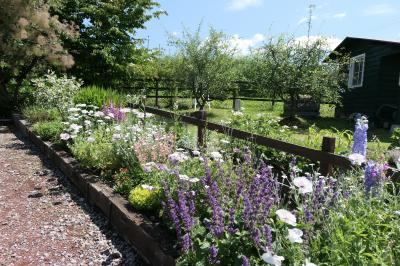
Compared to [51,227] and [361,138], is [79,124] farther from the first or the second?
[361,138]

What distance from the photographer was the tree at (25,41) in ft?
45.2

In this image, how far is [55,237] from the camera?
4.19m

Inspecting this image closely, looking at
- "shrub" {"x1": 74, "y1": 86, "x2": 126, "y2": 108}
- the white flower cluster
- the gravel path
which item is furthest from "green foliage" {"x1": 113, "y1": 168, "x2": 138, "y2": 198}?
"shrub" {"x1": 74, "y1": 86, "x2": 126, "y2": 108}

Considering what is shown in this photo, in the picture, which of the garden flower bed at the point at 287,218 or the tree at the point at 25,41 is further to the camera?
the tree at the point at 25,41

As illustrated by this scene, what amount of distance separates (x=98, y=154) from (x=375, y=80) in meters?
14.4

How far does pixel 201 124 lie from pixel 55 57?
33.8ft

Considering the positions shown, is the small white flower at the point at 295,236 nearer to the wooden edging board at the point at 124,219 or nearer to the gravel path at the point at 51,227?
the wooden edging board at the point at 124,219

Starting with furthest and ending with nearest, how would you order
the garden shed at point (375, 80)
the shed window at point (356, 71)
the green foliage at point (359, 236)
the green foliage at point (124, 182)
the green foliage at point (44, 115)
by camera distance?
the shed window at point (356, 71) < the garden shed at point (375, 80) < the green foliage at point (44, 115) < the green foliage at point (124, 182) < the green foliage at point (359, 236)

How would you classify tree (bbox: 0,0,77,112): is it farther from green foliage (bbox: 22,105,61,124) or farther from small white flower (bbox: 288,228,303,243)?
small white flower (bbox: 288,228,303,243)

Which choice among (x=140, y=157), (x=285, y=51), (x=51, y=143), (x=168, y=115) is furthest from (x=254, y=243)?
(x=285, y=51)

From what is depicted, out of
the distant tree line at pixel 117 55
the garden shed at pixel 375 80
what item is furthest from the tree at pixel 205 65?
the garden shed at pixel 375 80

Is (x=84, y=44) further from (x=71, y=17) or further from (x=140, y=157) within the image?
(x=140, y=157)

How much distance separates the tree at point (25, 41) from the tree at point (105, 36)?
161cm

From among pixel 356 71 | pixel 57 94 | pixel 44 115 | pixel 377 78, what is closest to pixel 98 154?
pixel 44 115
